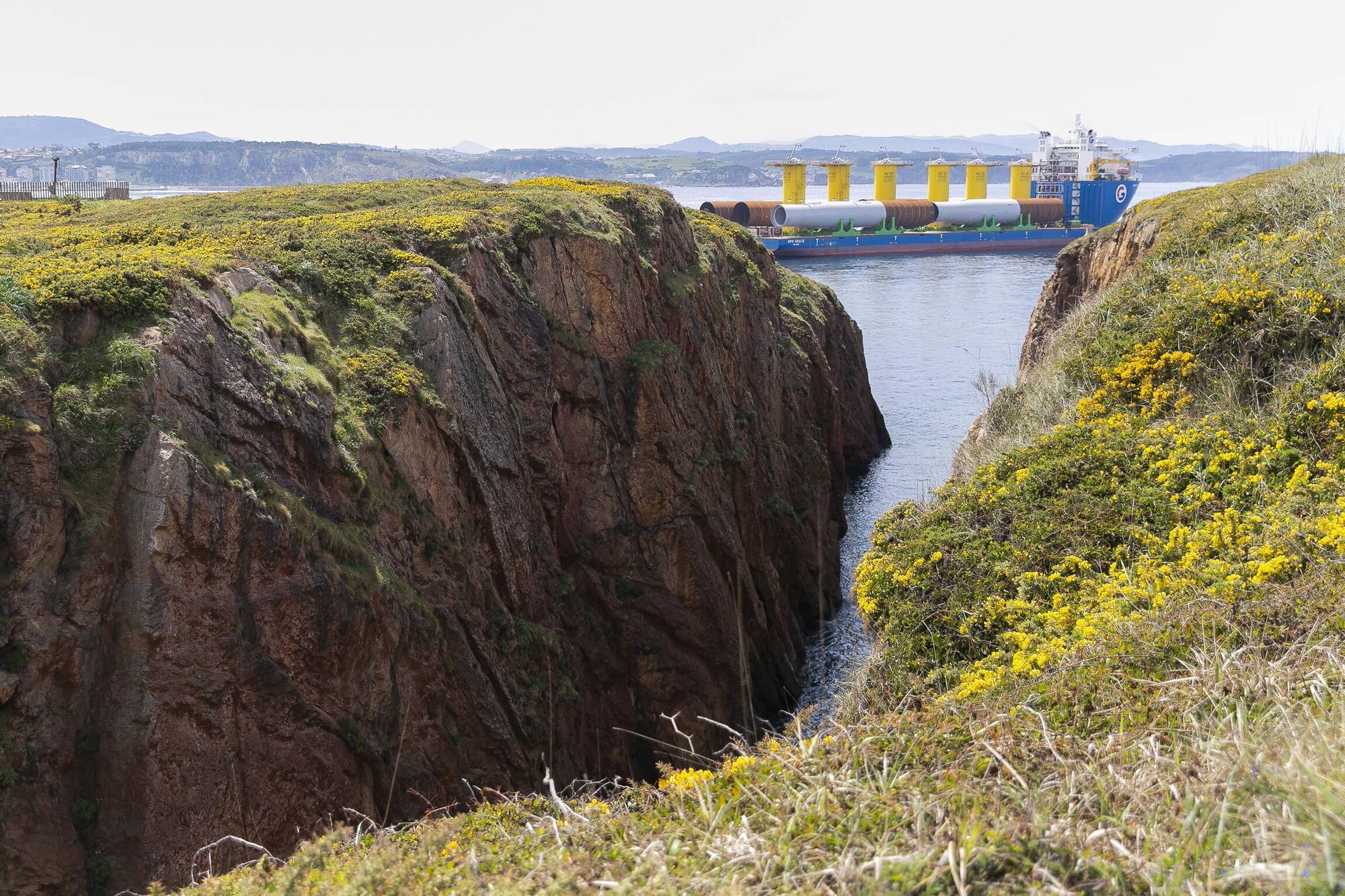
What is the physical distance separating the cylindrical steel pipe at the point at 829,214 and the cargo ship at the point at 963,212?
0.08 meters

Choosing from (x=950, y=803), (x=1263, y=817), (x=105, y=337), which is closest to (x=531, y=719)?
(x=105, y=337)

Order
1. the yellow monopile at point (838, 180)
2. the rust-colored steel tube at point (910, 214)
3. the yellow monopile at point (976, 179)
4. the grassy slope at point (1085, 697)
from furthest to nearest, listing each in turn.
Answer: the yellow monopile at point (976, 179)
the yellow monopile at point (838, 180)
the rust-colored steel tube at point (910, 214)
the grassy slope at point (1085, 697)

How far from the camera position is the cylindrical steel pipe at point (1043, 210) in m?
132

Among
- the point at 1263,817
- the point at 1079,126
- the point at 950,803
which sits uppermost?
the point at 1079,126

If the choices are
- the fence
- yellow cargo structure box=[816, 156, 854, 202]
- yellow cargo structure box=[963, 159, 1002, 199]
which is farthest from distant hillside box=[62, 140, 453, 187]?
the fence

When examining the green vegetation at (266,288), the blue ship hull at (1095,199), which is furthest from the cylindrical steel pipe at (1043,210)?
the green vegetation at (266,288)

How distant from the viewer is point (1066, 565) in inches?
485

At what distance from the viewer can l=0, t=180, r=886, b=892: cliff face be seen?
12133mm

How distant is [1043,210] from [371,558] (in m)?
130

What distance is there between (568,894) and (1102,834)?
277cm

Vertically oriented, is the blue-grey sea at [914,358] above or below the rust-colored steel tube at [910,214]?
below

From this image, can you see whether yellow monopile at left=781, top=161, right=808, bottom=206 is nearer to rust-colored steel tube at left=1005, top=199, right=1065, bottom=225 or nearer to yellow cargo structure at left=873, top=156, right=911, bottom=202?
yellow cargo structure at left=873, top=156, right=911, bottom=202

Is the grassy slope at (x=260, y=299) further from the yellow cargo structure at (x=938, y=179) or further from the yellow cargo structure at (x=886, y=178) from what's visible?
the yellow cargo structure at (x=938, y=179)

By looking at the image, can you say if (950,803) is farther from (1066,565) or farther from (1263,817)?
(1066,565)
